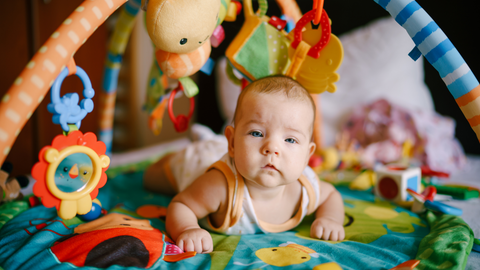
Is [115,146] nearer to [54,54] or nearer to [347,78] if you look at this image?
[347,78]

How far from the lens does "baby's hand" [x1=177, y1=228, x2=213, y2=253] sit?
615 millimetres

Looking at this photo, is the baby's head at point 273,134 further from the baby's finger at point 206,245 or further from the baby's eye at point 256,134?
the baby's finger at point 206,245

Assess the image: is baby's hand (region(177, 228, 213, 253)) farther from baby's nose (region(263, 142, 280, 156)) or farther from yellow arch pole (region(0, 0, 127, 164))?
yellow arch pole (region(0, 0, 127, 164))

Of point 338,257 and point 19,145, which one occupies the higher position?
point 338,257

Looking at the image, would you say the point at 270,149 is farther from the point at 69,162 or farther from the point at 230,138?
the point at 69,162

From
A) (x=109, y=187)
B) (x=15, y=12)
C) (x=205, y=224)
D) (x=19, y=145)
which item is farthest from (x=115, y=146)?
(x=205, y=224)

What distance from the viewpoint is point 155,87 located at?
998 millimetres

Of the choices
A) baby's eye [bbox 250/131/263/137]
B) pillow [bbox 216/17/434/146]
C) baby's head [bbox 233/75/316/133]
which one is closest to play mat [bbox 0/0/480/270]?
baby's head [bbox 233/75/316/133]

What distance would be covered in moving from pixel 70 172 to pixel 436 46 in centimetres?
73

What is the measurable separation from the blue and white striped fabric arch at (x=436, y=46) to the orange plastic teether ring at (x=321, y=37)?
13 centimetres

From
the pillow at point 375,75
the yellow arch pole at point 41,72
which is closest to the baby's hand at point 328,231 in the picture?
the yellow arch pole at point 41,72

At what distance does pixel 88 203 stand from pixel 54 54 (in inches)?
10.8

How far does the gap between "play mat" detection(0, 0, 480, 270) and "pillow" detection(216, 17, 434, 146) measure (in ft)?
2.88

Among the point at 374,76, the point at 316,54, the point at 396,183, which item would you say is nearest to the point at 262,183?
the point at 316,54
